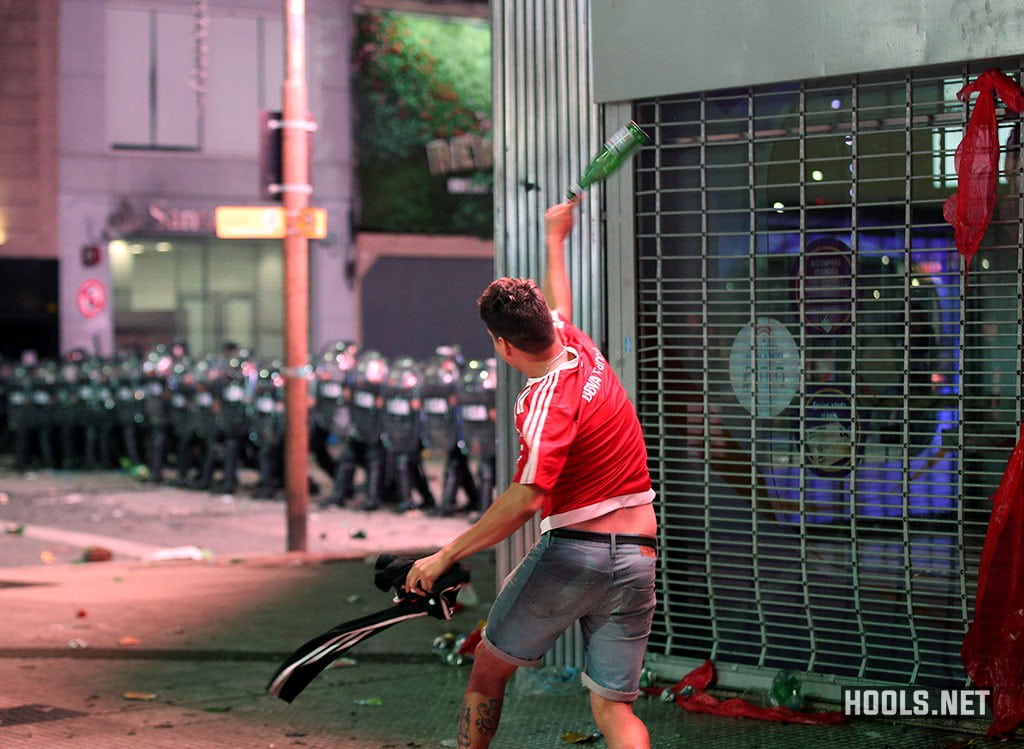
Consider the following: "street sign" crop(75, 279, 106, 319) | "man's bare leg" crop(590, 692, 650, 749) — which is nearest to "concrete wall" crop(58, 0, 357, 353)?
"street sign" crop(75, 279, 106, 319)

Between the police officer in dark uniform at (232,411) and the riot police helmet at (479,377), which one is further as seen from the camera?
the police officer in dark uniform at (232,411)

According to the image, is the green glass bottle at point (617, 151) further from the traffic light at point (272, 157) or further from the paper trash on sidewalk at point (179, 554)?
the paper trash on sidewalk at point (179, 554)

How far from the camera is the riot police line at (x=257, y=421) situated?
13.9 meters

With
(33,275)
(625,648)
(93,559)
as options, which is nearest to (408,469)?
(93,559)

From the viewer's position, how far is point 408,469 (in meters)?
14.5

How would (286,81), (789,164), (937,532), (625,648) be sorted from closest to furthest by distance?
(625,648) → (937,532) → (789,164) → (286,81)

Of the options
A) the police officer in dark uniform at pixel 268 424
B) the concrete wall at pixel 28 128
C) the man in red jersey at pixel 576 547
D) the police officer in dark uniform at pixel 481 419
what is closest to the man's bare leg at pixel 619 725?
the man in red jersey at pixel 576 547

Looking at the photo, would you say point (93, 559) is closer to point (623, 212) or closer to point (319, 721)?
point (319, 721)

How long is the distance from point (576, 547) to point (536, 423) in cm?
42

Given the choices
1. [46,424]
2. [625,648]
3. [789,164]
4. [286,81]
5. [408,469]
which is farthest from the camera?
[46,424]

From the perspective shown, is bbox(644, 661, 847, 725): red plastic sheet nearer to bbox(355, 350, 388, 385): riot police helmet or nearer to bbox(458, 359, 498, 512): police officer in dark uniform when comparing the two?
bbox(458, 359, 498, 512): police officer in dark uniform

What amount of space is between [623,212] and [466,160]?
23606 millimetres

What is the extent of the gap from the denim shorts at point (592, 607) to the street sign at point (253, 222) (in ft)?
22.6

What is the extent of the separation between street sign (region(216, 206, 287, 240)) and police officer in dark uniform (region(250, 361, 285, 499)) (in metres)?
4.72
